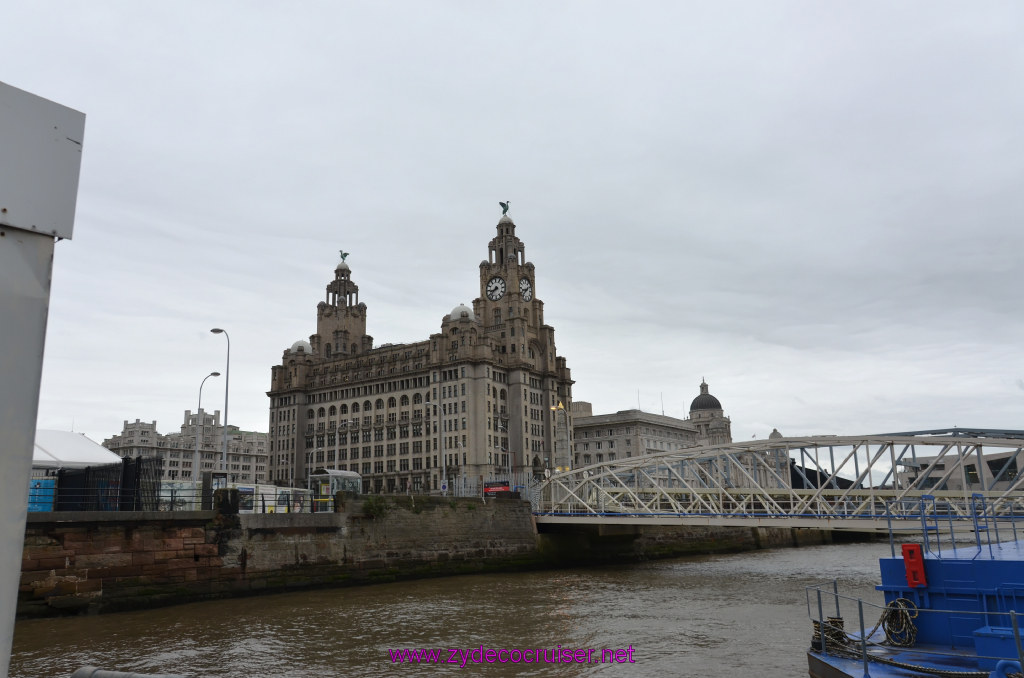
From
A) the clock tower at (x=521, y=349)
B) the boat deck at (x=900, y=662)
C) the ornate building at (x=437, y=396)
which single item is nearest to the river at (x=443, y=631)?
the boat deck at (x=900, y=662)

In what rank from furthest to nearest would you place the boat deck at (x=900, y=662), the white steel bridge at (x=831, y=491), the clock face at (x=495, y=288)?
the clock face at (x=495, y=288), the white steel bridge at (x=831, y=491), the boat deck at (x=900, y=662)

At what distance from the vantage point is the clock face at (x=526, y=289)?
144 metres

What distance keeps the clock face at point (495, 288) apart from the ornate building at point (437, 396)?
0.24 metres

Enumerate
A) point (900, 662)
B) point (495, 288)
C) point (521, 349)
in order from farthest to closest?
point (495, 288)
point (521, 349)
point (900, 662)

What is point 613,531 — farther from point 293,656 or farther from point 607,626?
point 293,656

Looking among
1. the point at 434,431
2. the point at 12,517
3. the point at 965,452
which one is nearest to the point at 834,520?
the point at 965,452

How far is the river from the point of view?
22.8 m

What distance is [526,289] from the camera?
474 feet

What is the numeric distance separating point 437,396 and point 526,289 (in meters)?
28.9

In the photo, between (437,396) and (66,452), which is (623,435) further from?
(66,452)

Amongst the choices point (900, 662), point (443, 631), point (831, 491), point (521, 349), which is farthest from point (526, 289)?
point (900, 662)

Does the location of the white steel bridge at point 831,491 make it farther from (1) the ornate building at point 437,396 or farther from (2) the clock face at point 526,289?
(2) the clock face at point 526,289

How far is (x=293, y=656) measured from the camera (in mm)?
24281

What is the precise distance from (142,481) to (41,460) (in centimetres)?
824
